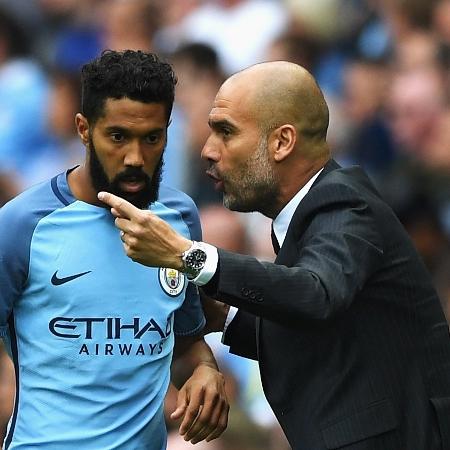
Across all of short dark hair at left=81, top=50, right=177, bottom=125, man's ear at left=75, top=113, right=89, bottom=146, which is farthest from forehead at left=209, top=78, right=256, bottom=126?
man's ear at left=75, top=113, right=89, bottom=146

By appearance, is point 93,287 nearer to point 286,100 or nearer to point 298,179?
point 298,179

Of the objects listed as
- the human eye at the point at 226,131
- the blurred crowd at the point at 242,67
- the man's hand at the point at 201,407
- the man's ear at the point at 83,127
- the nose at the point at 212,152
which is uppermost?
the blurred crowd at the point at 242,67

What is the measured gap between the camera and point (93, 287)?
3.83 meters

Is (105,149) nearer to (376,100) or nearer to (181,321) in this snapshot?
(181,321)

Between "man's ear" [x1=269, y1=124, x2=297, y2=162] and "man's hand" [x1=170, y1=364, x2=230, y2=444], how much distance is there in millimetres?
765

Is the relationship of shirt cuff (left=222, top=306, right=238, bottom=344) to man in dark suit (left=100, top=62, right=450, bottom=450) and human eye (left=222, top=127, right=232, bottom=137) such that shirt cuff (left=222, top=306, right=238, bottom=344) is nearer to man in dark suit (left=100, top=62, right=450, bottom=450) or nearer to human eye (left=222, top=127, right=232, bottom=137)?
man in dark suit (left=100, top=62, right=450, bottom=450)

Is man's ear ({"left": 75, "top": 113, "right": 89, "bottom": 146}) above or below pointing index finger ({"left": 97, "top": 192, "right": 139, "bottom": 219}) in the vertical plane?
above

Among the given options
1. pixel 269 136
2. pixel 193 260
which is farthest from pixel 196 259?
pixel 269 136

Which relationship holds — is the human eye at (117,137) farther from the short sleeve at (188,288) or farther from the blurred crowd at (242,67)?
the blurred crowd at (242,67)

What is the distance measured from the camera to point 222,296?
3494 millimetres

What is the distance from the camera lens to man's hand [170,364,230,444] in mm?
3980

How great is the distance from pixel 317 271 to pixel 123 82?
0.87 metres

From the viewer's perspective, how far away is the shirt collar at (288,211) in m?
3.95

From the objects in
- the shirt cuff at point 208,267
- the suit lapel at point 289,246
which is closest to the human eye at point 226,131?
the suit lapel at point 289,246
